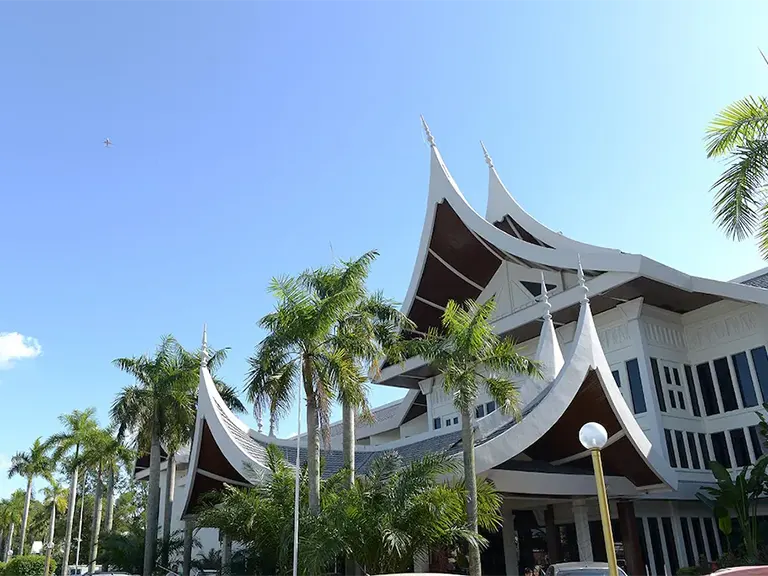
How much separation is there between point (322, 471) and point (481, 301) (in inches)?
575

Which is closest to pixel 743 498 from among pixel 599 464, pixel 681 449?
pixel 681 449

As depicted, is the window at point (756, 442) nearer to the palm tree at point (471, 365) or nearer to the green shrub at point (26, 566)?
the palm tree at point (471, 365)

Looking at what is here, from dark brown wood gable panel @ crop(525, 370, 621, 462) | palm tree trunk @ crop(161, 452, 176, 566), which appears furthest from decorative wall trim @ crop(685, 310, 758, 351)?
palm tree trunk @ crop(161, 452, 176, 566)

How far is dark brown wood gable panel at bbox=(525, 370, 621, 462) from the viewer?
1702 cm

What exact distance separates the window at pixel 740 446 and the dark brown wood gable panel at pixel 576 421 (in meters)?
8.23

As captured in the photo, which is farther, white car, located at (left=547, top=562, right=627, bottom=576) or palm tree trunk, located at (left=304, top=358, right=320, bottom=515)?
palm tree trunk, located at (left=304, top=358, right=320, bottom=515)

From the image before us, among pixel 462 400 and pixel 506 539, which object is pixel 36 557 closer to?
pixel 506 539

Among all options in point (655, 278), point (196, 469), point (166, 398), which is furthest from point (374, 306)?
point (166, 398)

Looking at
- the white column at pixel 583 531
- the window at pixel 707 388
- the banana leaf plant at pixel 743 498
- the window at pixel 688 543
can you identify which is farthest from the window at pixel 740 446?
the white column at pixel 583 531

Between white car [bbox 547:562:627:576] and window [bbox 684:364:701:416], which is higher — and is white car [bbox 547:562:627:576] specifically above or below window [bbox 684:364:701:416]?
below

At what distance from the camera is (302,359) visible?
622 inches

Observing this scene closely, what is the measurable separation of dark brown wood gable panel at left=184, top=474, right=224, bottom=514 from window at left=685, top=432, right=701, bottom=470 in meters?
15.6

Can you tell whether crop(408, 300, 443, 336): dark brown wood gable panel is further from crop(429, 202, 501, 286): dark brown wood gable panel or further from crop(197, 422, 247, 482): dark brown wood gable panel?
crop(197, 422, 247, 482): dark brown wood gable panel

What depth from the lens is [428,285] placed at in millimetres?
30109
